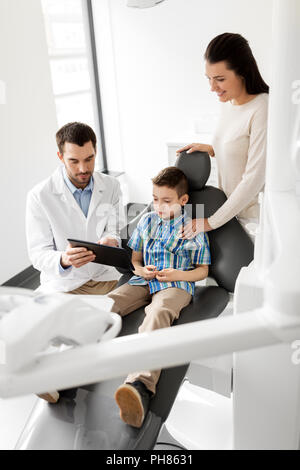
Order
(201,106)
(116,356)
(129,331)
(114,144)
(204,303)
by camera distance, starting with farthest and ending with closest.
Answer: (114,144)
(201,106)
(204,303)
(129,331)
(116,356)

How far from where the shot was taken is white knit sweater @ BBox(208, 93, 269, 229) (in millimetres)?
1354

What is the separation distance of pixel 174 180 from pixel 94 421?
0.88 m

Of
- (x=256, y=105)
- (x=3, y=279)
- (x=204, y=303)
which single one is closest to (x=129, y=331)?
(x=204, y=303)

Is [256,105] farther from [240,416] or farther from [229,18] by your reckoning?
[229,18]

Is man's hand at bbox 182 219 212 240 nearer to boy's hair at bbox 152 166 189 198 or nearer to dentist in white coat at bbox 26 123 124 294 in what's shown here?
boy's hair at bbox 152 166 189 198

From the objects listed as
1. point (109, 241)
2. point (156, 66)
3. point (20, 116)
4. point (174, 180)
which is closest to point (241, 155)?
point (174, 180)

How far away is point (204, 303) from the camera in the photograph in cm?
146

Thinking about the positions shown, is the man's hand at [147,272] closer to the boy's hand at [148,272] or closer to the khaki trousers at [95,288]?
the boy's hand at [148,272]

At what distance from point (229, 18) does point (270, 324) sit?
3.16 metres

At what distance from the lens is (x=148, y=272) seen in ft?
4.88

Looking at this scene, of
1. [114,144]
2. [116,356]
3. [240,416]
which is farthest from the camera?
[114,144]

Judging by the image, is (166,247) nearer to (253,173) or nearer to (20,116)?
(253,173)

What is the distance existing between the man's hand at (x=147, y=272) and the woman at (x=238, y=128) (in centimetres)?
19

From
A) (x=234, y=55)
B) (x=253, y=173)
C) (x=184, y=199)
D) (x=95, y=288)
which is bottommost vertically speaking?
(x=95, y=288)
